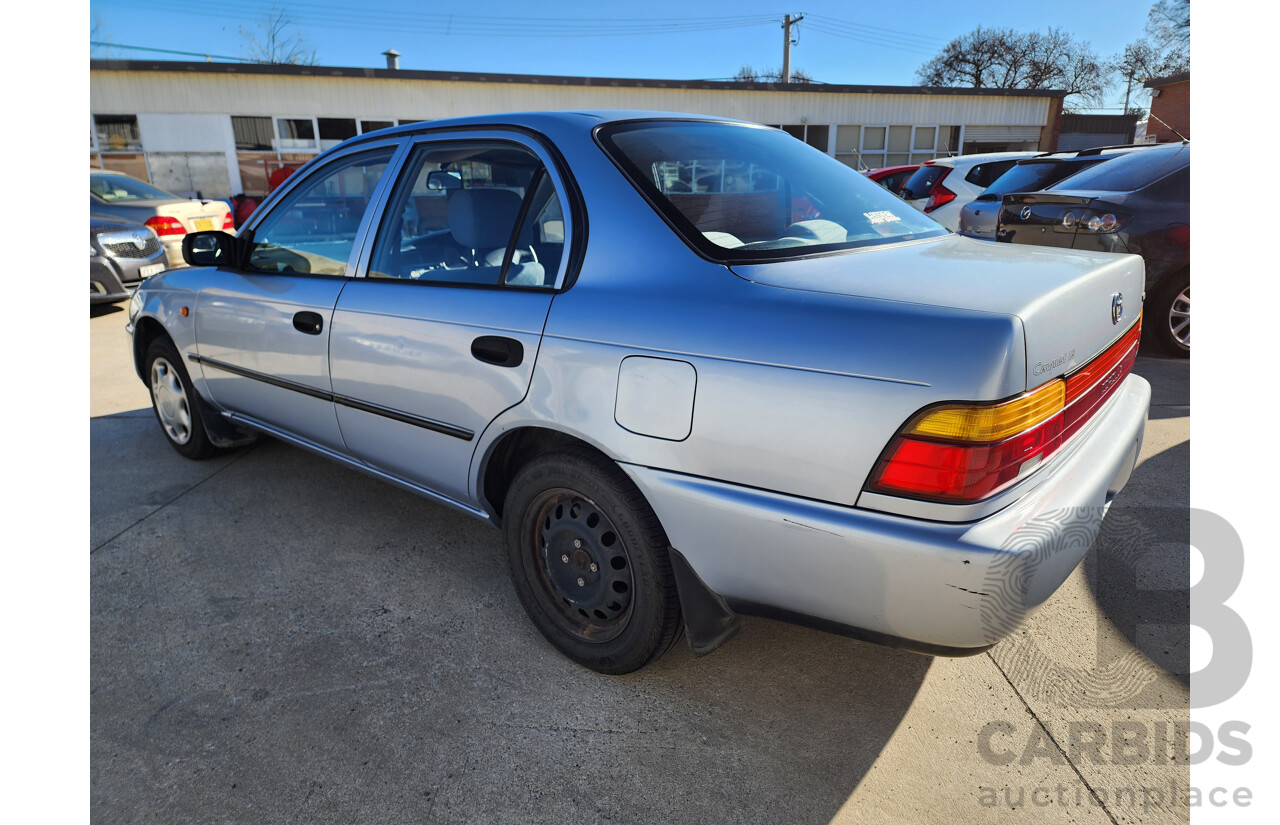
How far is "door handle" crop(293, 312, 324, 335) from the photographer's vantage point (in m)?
2.83

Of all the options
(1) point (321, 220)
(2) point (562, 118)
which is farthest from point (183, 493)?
(2) point (562, 118)

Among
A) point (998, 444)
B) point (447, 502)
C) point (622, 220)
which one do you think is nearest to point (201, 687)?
point (447, 502)

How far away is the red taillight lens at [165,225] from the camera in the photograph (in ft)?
29.8

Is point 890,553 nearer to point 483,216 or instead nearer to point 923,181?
point 483,216

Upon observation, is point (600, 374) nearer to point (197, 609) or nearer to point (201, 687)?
point (201, 687)

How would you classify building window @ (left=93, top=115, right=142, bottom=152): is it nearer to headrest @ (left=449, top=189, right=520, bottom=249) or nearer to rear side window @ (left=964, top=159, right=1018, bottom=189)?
rear side window @ (left=964, top=159, right=1018, bottom=189)

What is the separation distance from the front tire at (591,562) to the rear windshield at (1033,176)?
5966 mm

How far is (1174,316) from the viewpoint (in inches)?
204

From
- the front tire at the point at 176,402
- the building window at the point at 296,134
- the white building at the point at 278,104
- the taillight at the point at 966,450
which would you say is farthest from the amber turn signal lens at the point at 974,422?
the building window at the point at 296,134

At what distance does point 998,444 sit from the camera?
1494mm

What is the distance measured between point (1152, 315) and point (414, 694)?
5.43 meters

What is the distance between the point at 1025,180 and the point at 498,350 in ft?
21.4

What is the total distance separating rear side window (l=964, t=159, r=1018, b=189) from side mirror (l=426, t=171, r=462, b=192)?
7463 millimetres

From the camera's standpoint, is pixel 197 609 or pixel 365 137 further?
pixel 365 137
